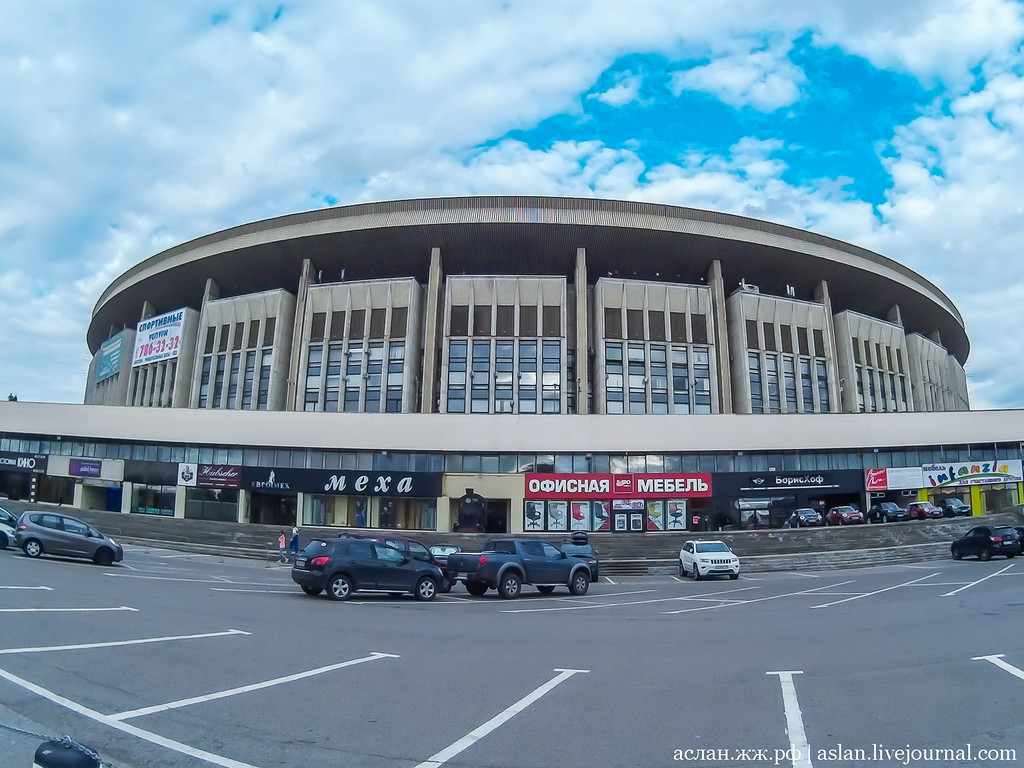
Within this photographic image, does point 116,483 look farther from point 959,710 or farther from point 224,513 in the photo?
point 959,710

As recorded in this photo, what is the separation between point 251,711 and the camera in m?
5.81

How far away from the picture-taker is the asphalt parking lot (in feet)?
16.4

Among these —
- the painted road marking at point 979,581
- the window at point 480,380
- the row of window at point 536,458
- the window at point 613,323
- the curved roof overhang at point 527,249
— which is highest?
the curved roof overhang at point 527,249

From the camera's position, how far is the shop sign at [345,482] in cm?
4112

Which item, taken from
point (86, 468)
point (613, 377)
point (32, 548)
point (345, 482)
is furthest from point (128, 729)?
point (86, 468)

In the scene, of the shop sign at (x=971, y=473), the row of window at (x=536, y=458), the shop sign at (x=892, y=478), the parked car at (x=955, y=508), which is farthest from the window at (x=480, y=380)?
the shop sign at (x=971, y=473)

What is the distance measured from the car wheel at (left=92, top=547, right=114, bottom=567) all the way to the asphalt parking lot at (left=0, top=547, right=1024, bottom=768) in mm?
6784

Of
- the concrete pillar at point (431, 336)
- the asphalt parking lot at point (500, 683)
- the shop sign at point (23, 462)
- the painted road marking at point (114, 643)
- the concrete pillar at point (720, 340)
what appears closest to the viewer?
the asphalt parking lot at point (500, 683)

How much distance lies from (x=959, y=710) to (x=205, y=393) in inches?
2328

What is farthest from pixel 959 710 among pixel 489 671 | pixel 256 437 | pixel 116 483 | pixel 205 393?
pixel 205 393

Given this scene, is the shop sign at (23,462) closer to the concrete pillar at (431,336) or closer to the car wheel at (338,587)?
the concrete pillar at (431,336)

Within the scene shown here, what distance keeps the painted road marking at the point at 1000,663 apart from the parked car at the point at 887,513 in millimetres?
35183

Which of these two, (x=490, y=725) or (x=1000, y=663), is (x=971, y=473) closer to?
(x=1000, y=663)

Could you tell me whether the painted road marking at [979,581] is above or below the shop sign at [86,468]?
below
